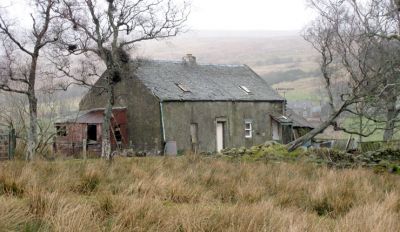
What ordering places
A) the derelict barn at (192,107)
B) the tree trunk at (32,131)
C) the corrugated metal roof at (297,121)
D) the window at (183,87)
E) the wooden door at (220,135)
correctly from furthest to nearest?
the corrugated metal roof at (297,121) < the wooden door at (220,135) < the window at (183,87) < the derelict barn at (192,107) < the tree trunk at (32,131)

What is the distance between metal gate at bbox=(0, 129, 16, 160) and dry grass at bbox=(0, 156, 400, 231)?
494 inches

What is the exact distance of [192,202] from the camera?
23.1 ft

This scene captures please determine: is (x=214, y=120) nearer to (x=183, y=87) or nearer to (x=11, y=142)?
(x=183, y=87)

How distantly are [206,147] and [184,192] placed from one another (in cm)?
2446

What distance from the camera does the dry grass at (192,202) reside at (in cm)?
491

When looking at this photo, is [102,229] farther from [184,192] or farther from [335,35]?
[335,35]

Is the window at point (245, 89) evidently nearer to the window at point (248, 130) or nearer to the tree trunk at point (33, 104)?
the window at point (248, 130)

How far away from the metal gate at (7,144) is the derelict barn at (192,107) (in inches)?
339

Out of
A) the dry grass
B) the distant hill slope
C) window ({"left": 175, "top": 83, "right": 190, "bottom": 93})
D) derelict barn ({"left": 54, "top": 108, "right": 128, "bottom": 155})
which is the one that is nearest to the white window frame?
window ({"left": 175, "top": 83, "right": 190, "bottom": 93})

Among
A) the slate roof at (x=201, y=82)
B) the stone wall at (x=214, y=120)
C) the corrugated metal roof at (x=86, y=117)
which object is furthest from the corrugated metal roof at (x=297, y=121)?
the corrugated metal roof at (x=86, y=117)

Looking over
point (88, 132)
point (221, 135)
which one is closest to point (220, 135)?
point (221, 135)

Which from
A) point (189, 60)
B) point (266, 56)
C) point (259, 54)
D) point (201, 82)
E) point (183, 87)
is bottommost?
point (183, 87)

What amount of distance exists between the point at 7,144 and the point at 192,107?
1223 cm

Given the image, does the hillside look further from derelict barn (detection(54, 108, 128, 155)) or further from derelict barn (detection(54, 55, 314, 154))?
derelict barn (detection(54, 108, 128, 155))
